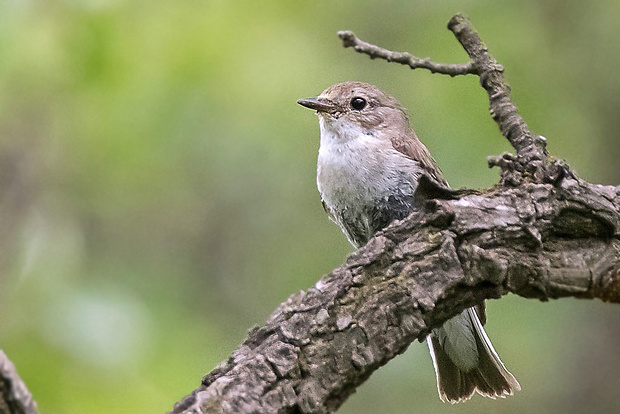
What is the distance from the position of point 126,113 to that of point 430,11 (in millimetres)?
2099

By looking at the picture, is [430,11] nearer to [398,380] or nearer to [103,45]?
[103,45]

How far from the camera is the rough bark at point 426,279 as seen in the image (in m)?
2.72

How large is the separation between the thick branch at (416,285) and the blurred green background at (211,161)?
5.89ft

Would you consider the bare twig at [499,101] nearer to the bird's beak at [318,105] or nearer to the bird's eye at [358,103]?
the bird's beak at [318,105]

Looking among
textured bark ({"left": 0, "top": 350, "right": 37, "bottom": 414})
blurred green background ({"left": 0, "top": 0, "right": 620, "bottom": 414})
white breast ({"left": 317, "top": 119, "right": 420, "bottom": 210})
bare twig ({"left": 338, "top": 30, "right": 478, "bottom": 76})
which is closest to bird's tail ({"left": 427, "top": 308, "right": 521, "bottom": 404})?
white breast ({"left": 317, "top": 119, "right": 420, "bottom": 210})

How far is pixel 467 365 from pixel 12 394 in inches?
105

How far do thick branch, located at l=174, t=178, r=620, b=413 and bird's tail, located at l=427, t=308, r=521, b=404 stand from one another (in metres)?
1.19

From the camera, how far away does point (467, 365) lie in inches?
Answer: 165

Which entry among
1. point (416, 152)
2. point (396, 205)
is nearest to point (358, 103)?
point (416, 152)

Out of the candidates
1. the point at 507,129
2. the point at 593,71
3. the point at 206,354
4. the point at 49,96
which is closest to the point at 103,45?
the point at 49,96

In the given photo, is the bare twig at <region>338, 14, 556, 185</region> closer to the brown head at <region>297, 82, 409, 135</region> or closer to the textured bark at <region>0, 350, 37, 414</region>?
the brown head at <region>297, 82, 409, 135</region>

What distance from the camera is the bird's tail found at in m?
4.12

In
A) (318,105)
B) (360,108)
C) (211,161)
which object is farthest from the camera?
(211,161)

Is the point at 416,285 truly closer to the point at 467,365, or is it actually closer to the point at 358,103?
the point at 467,365
